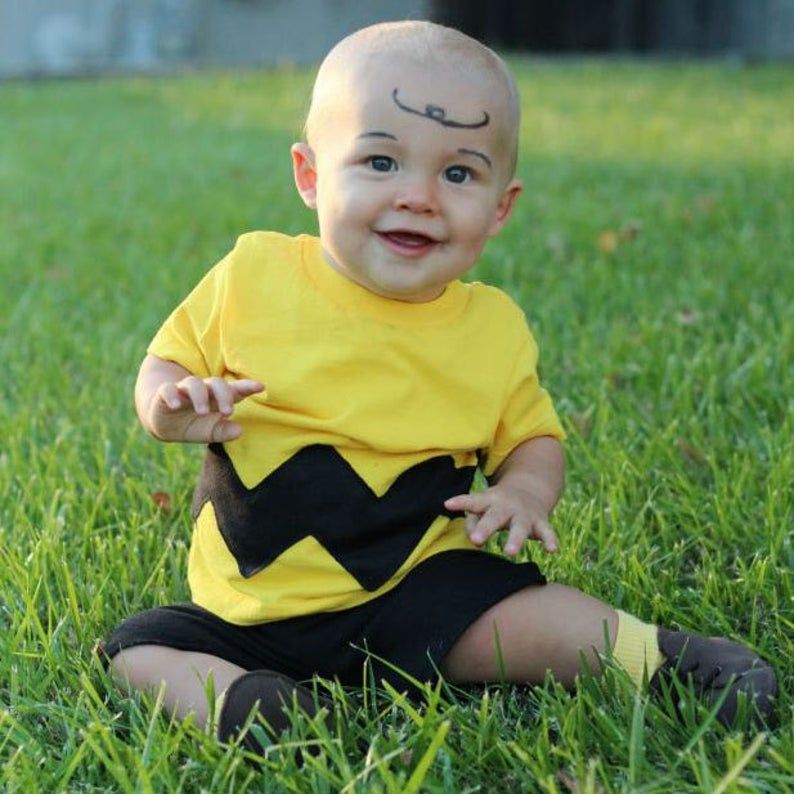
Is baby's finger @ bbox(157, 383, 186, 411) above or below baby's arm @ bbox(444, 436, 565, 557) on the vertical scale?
above

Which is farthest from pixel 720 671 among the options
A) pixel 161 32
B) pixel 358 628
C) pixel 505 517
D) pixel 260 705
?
pixel 161 32

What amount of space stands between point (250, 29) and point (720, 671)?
16640 mm

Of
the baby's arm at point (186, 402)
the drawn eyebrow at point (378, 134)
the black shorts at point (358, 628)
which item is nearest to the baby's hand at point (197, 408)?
the baby's arm at point (186, 402)

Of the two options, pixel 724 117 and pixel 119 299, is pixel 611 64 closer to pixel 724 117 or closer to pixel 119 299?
pixel 724 117

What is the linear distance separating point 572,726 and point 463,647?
0.30 m

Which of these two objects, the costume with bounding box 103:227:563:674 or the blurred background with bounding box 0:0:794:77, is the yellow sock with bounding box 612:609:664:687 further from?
the blurred background with bounding box 0:0:794:77

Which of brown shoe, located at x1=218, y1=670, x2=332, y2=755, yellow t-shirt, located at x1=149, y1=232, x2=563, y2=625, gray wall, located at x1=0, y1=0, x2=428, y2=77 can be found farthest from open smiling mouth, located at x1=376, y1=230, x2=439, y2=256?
gray wall, located at x1=0, y1=0, x2=428, y2=77

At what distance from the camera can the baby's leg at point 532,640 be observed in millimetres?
1964

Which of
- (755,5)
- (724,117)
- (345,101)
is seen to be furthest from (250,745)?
(755,5)

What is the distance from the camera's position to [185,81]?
521 inches

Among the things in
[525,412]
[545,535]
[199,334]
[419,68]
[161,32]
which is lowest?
[161,32]

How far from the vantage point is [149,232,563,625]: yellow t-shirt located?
2.01 m

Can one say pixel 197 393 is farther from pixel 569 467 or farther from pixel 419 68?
pixel 569 467

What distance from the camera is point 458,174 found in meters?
2.02
